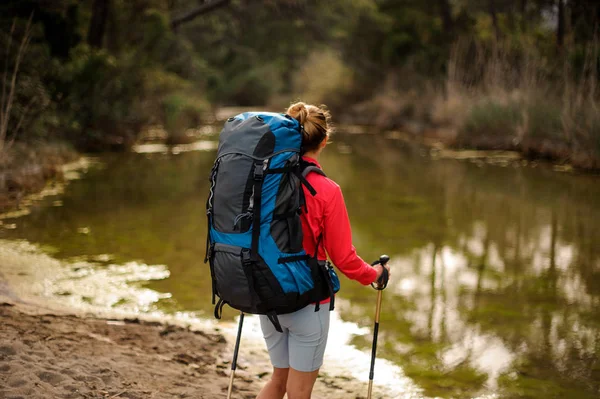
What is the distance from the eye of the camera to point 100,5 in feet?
50.2

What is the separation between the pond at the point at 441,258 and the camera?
416 cm

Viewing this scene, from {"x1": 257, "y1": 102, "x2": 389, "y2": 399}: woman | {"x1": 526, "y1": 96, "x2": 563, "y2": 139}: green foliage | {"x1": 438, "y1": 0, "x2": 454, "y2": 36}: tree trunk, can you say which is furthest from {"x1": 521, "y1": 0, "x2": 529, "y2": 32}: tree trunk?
{"x1": 257, "y1": 102, "x2": 389, "y2": 399}: woman

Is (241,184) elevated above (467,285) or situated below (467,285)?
above

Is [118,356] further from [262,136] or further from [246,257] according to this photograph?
[262,136]

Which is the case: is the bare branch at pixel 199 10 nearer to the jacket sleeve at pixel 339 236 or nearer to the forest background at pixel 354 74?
the forest background at pixel 354 74

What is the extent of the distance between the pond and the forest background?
1.17 m

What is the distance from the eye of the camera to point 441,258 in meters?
6.50

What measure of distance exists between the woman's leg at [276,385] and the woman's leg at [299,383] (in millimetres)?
109

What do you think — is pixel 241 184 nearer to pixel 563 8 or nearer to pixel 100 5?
pixel 100 5

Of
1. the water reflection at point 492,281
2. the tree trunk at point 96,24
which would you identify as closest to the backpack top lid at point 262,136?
the water reflection at point 492,281

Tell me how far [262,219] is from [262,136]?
306 millimetres

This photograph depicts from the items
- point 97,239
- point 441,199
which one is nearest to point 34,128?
point 97,239

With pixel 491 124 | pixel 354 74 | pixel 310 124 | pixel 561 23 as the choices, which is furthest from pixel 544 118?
pixel 354 74

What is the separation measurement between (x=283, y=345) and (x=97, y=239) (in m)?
4.59
